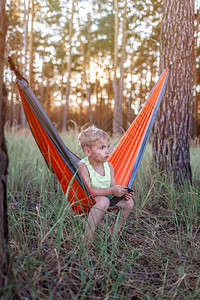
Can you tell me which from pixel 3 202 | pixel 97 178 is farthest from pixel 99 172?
pixel 3 202

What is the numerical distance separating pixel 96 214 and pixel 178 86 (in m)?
1.64

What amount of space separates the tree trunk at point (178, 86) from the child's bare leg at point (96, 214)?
121cm

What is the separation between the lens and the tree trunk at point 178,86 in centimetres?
250

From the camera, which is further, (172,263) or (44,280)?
(172,263)

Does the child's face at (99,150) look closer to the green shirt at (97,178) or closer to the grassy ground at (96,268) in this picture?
the green shirt at (97,178)

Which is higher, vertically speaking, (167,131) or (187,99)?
(187,99)

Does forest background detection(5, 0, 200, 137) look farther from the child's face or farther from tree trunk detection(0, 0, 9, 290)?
tree trunk detection(0, 0, 9, 290)

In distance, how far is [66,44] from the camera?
1086cm

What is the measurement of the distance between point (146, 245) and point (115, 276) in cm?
46

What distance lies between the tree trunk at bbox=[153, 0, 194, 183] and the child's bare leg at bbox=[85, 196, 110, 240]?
1.21 meters

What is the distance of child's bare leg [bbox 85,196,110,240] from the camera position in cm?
134

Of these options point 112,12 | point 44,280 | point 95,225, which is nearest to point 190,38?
point 95,225

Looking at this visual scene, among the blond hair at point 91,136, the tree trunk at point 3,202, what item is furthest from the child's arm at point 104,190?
the tree trunk at point 3,202

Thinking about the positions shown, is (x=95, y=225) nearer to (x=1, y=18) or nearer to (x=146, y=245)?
(x=146, y=245)
